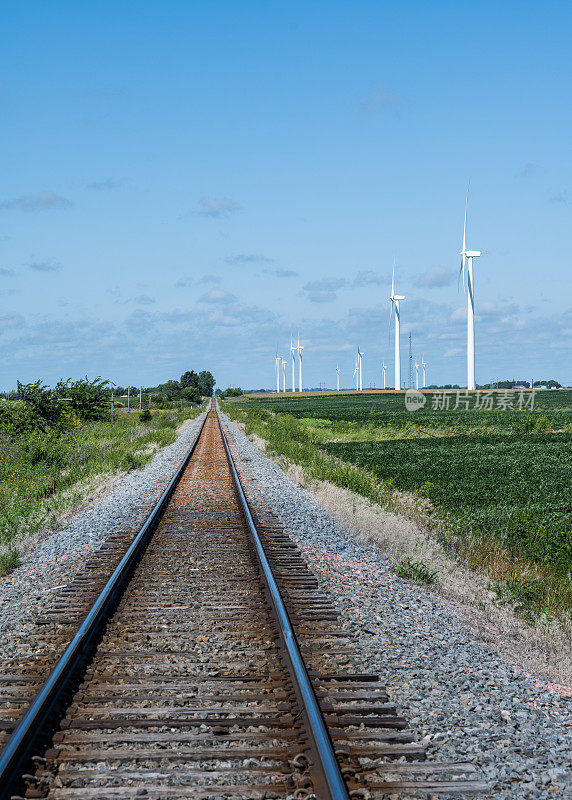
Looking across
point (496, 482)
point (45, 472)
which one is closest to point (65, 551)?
point (496, 482)

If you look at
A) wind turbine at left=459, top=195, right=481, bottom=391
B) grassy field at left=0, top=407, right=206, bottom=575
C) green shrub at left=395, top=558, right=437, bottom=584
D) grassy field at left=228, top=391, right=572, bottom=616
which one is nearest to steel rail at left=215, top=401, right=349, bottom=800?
green shrub at left=395, top=558, right=437, bottom=584

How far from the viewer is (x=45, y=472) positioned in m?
21.3

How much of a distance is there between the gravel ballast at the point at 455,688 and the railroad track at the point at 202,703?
18 cm

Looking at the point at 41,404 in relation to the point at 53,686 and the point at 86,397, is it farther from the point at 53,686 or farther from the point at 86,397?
the point at 53,686

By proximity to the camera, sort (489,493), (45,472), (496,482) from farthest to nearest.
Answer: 1. (45,472)
2. (496,482)
3. (489,493)

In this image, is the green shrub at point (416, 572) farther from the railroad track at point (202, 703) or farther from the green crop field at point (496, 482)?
the green crop field at point (496, 482)

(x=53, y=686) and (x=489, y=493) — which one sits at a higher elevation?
(x=53, y=686)

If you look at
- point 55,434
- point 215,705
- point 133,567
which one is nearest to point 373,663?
point 215,705

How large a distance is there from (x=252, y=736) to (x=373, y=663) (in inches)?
64.8

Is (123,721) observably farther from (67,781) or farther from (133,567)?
(133,567)

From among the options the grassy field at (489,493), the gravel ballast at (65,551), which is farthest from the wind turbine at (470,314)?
the gravel ballast at (65,551)

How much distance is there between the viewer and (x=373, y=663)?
5602mm

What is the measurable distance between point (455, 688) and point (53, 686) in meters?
2.89

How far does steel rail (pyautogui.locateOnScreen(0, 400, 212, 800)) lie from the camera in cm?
374
